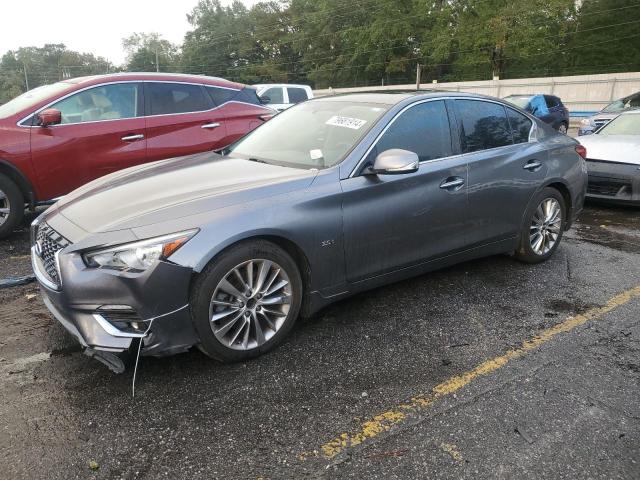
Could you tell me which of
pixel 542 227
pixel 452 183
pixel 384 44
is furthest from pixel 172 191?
pixel 384 44

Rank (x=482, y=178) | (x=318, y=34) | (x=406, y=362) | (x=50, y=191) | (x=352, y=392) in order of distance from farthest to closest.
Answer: (x=318, y=34)
(x=50, y=191)
(x=482, y=178)
(x=406, y=362)
(x=352, y=392)

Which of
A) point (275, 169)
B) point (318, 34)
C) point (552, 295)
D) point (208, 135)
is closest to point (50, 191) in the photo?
point (208, 135)

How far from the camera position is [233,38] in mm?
85875

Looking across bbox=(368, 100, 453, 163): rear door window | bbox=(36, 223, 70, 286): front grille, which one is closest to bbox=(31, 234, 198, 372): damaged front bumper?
bbox=(36, 223, 70, 286): front grille

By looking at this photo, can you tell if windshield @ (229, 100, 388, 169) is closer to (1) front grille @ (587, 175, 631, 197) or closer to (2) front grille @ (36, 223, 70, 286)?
(2) front grille @ (36, 223, 70, 286)

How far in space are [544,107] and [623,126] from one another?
764cm

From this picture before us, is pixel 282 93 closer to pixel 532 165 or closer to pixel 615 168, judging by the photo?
pixel 615 168

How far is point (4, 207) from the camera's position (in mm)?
5367

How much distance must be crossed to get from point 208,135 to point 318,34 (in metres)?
70.0

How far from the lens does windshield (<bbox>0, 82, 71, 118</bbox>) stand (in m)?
5.53

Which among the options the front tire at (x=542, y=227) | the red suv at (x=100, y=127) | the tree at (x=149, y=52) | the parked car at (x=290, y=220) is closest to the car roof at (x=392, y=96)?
the parked car at (x=290, y=220)

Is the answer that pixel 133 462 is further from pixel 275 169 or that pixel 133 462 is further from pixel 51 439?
pixel 275 169

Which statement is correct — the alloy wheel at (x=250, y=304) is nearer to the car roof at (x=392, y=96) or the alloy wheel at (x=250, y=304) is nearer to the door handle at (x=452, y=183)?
the door handle at (x=452, y=183)

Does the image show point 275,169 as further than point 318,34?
No
